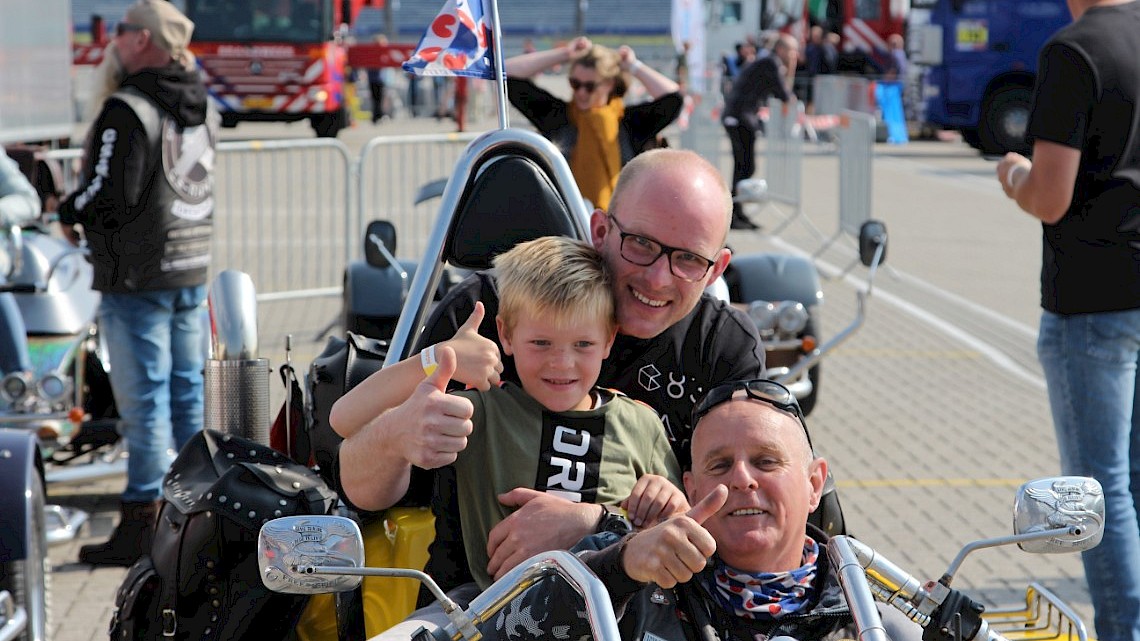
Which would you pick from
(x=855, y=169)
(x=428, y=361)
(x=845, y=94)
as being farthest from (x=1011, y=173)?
(x=845, y=94)

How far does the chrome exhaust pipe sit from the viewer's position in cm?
410

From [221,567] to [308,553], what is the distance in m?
1.05

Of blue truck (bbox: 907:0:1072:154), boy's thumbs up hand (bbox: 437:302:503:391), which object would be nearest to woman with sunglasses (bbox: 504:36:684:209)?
boy's thumbs up hand (bbox: 437:302:503:391)

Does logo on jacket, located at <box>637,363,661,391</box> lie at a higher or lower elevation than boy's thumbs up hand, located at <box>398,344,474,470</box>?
lower

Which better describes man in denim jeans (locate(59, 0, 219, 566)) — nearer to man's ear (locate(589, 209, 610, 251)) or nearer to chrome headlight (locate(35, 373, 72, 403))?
chrome headlight (locate(35, 373, 72, 403))

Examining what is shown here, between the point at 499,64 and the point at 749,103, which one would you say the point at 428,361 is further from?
the point at 749,103

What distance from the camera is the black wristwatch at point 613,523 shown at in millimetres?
2834

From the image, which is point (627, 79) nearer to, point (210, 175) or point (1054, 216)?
point (210, 175)

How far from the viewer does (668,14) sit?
6288 centimetres

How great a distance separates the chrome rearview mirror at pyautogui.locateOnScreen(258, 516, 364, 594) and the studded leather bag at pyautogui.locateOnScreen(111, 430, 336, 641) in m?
0.89

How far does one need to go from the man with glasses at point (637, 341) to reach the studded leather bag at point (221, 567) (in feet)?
0.64

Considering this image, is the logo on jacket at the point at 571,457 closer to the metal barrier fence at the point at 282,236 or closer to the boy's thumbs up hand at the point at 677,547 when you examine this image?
the boy's thumbs up hand at the point at 677,547

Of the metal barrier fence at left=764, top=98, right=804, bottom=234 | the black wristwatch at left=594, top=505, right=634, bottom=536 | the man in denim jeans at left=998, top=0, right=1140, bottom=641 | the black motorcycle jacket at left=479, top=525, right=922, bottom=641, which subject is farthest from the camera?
the metal barrier fence at left=764, top=98, right=804, bottom=234

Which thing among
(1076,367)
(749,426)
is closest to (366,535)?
(749,426)
